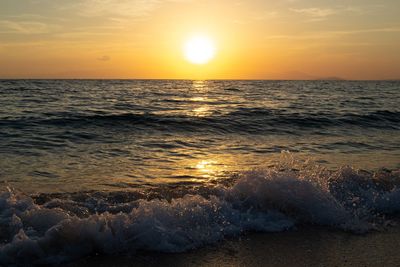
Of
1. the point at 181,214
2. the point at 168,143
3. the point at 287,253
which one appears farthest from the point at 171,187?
the point at 168,143

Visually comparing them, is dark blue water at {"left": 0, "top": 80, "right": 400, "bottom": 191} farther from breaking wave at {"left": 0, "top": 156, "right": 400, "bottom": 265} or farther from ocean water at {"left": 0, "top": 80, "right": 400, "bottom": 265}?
breaking wave at {"left": 0, "top": 156, "right": 400, "bottom": 265}

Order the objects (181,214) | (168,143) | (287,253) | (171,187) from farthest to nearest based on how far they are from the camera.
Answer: (168,143), (171,187), (181,214), (287,253)

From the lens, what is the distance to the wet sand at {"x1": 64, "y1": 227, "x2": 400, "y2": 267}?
14.7 ft

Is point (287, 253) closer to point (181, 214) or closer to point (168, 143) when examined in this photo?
point (181, 214)

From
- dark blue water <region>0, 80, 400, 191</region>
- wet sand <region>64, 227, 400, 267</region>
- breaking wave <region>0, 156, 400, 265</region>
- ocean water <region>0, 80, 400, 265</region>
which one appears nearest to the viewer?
wet sand <region>64, 227, 400, 267</region>

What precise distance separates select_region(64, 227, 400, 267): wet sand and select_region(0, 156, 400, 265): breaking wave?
183 millimetres

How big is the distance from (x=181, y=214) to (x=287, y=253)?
4.98 feet

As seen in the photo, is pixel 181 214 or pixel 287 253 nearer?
pixel 287 253

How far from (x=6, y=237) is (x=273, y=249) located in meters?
3.26

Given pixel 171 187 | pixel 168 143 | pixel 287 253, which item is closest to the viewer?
pixel 287 253

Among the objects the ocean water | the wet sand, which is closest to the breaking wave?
the ocean water

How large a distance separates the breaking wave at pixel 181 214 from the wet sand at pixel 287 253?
0.60 ft

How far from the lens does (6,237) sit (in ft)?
15.9

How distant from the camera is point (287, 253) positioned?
187 inches
